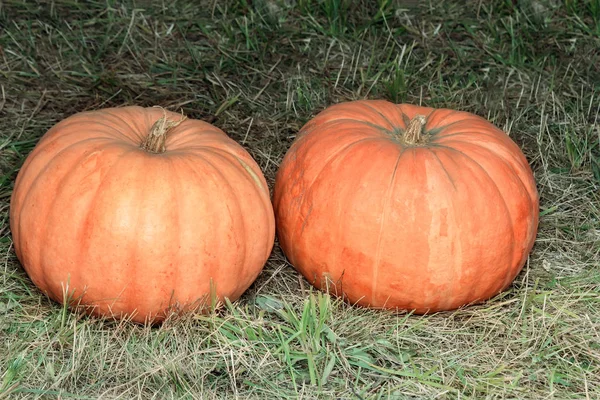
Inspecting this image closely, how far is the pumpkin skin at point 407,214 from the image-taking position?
10.4ft

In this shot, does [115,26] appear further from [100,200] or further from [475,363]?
[475,363]

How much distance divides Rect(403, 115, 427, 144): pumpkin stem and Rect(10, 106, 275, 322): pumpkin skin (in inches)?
24.3

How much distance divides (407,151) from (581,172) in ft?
4.56

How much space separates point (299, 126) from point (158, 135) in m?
1.41

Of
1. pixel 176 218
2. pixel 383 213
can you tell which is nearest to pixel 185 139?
pixel 176 218

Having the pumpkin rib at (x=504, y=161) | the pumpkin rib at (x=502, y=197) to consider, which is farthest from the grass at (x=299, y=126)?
the pumpkin rib at (x=504, y=161)

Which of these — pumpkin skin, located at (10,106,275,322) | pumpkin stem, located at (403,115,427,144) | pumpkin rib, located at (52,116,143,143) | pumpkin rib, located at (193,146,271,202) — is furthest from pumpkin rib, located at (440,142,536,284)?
pumpkin rib, located at (52,116,143,143)

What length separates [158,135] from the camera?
314 cm

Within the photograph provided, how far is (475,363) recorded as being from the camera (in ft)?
10.2

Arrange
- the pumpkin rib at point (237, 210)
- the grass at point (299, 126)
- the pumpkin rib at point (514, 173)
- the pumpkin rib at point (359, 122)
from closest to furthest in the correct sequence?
the grass at point (299, 126) < the pumpkin rib at point (237, 210) < the pumpkin rib at point (514, 173) < the pumpkin rib at point (359, 122)

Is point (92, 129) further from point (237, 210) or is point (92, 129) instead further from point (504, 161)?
point (504, 161)

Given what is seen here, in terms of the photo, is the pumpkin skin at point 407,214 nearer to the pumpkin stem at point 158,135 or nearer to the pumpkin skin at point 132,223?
the pumpkin skin at point 132,223

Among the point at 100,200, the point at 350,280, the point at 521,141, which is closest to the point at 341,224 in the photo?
the point at 350,280

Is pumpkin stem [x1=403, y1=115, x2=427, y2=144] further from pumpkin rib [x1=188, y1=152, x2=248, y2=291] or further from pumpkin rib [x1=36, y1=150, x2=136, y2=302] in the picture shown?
pumpkin rib [x1=36, y1=150, x2=136, y2=302]
